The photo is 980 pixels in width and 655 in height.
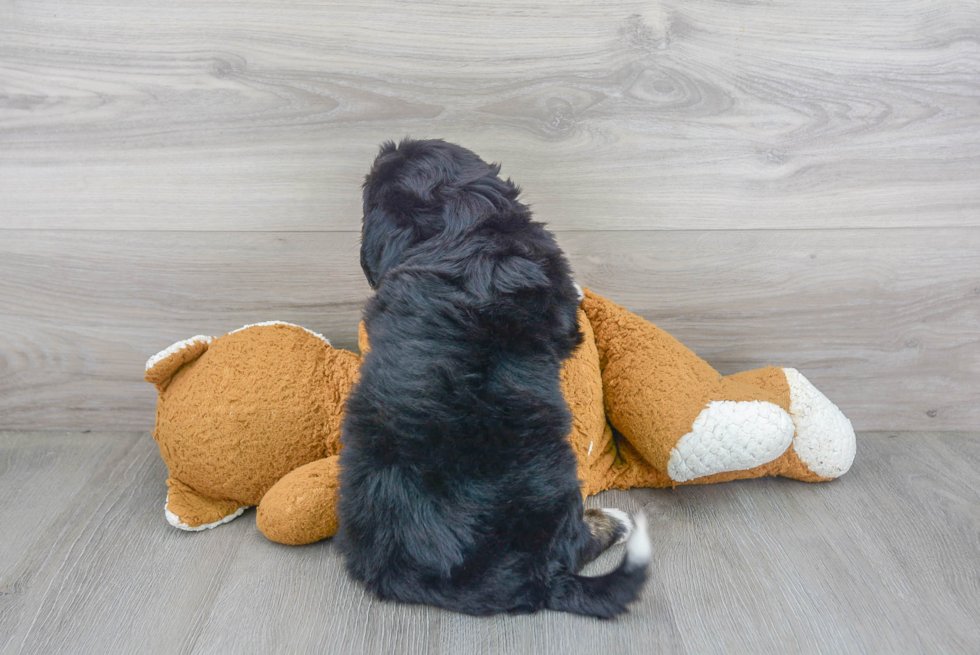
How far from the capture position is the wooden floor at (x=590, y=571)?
2.49 feet

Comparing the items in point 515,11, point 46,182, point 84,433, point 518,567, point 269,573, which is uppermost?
point 515,11

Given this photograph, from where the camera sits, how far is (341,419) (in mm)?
951

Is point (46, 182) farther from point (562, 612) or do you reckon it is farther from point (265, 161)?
point (562, 612)

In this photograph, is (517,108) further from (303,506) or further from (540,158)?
(303,506)

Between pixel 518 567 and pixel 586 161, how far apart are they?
0.66 meters

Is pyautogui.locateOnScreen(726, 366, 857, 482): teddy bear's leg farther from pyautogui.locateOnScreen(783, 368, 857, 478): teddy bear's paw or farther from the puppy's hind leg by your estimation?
the puppy's hind leg

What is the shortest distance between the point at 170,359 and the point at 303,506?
0.32 meters

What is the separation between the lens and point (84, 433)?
49.0 inches

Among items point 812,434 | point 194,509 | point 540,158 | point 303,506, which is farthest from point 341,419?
point 812,434

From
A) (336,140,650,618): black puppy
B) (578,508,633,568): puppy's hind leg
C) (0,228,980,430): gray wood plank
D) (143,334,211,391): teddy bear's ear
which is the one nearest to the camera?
(336,140,650,618): black puppy

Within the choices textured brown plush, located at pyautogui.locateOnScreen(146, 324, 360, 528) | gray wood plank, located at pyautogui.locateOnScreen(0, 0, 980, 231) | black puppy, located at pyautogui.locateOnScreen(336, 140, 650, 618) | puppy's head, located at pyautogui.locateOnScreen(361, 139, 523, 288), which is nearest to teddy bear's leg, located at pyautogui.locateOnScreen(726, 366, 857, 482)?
gray wood plank, located at pyautogui.locateOnScreen(0, 0, 980, 231)

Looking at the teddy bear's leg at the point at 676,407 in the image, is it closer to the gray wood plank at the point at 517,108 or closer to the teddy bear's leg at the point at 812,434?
the teddy bear's leg at the point at 812,434

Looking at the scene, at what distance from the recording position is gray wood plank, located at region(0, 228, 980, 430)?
3.70 feet

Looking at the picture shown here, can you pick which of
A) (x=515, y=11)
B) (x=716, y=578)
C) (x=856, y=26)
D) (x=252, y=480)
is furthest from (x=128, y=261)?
(x=856, y=26)
